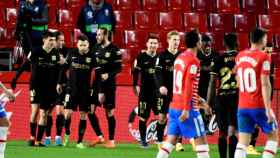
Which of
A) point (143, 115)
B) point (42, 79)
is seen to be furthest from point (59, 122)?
point (143, 115)

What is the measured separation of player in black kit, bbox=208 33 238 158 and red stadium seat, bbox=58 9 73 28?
8032 millimetres

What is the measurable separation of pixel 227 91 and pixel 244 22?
9302 mm

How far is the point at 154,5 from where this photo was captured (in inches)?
824

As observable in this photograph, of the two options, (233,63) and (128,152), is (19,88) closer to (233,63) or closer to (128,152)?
(128,152)

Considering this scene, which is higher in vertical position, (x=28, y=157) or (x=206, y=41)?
(x=206, y=41)

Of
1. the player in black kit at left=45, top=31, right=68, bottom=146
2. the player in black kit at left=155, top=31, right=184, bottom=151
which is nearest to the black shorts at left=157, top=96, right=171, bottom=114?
the player in black kit at left=155, top=31, right=184, bottom=151

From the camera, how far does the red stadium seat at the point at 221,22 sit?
20.8 metres

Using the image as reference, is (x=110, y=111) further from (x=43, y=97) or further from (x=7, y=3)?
(x=7, y=3)

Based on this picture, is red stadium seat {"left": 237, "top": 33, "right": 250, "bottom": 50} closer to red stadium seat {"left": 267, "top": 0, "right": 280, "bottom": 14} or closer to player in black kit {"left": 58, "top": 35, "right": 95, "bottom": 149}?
red stadium seat {"left": 267, "top": 0, "right": 280, "bottom": 14}

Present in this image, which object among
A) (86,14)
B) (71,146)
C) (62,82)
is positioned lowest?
(71,146)

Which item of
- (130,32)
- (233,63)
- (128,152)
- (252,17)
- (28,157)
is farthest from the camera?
(252,17)

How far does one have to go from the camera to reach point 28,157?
525 inches

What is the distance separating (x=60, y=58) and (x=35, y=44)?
1358mm

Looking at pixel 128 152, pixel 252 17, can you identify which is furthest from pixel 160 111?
pixel 252 17
